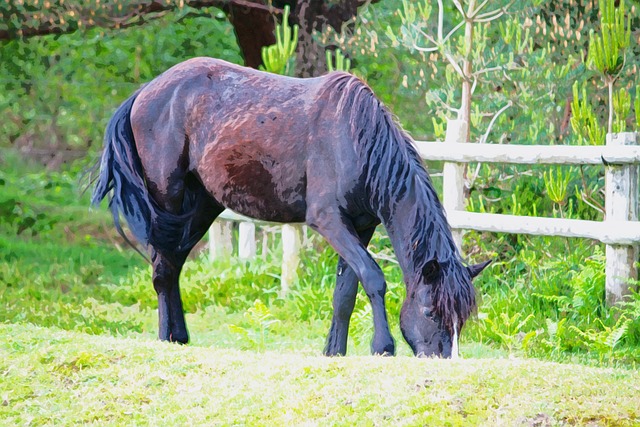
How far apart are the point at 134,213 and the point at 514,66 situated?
12.9 ft

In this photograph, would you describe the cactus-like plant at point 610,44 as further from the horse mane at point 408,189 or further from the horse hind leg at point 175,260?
the horse hind leg at point 175,260

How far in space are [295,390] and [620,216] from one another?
3536 millimetres

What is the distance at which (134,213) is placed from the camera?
6.91 meters

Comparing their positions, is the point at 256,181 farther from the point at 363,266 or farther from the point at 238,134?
the point at 363,266

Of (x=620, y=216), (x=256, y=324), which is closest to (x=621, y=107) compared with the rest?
(x=620, y=216)

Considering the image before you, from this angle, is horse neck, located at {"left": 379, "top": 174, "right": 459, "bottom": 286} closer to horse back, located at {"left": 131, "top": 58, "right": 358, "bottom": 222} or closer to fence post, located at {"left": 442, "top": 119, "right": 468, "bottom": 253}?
horse back, located at {"left": 131, "top": 58, "right": 358, "bottom": 222}

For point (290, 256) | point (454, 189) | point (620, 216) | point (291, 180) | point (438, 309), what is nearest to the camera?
point (438, 309)

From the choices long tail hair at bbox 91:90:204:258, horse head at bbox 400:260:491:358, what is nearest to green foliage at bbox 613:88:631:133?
horse head at bbox 400:260:491:358

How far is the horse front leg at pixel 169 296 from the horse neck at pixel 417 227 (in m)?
1.85

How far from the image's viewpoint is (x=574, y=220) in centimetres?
755

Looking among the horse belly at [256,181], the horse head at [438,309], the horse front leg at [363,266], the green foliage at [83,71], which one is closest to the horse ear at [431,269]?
the horse head at [438,309]

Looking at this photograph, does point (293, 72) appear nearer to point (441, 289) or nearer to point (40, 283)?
point (40, 283)

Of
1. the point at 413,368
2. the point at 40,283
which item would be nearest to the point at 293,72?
the point at 40,283

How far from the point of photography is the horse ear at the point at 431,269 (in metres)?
5.57
